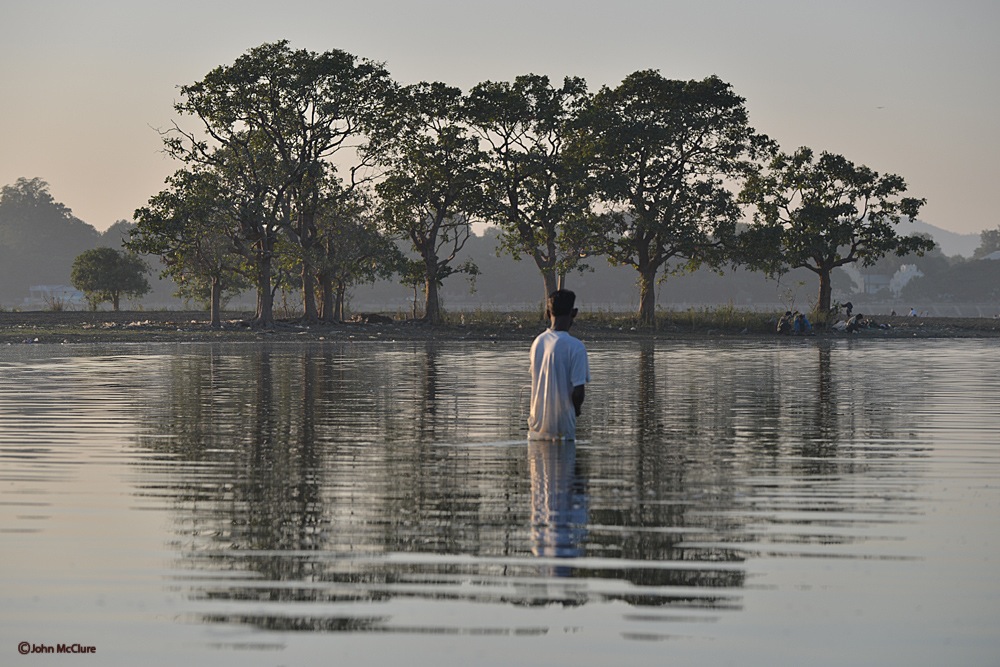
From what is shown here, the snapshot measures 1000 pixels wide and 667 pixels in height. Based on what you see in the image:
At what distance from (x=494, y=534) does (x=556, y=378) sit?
12.8 ft

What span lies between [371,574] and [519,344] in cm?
3992

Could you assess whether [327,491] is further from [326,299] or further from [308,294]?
[326,299]

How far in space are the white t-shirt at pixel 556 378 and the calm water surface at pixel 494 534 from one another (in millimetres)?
359

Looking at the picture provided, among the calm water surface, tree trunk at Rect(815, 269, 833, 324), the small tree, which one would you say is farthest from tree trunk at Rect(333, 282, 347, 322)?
the calm water surface

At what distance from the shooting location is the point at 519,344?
4759 centimetres

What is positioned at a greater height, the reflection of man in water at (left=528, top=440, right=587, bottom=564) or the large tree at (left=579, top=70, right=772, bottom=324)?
the large tree at (left=579, top=70, right=772, bottom=324)

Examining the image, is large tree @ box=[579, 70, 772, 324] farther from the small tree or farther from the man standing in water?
the man standing in water

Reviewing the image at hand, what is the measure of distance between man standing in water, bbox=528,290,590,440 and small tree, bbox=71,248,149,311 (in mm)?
Answer: 56543


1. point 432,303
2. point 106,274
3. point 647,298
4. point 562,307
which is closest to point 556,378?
point 562,307

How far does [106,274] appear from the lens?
66.9 meters

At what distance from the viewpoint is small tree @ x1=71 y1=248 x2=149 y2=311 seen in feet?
218

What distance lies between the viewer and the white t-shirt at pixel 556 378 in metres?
12.6

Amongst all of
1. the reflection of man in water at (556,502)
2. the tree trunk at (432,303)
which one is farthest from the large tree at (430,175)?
the reflection of man in water at (556,502)

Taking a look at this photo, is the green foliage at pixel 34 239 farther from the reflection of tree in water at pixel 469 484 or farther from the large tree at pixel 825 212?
the reflection of tree in water at pixel 469 484
